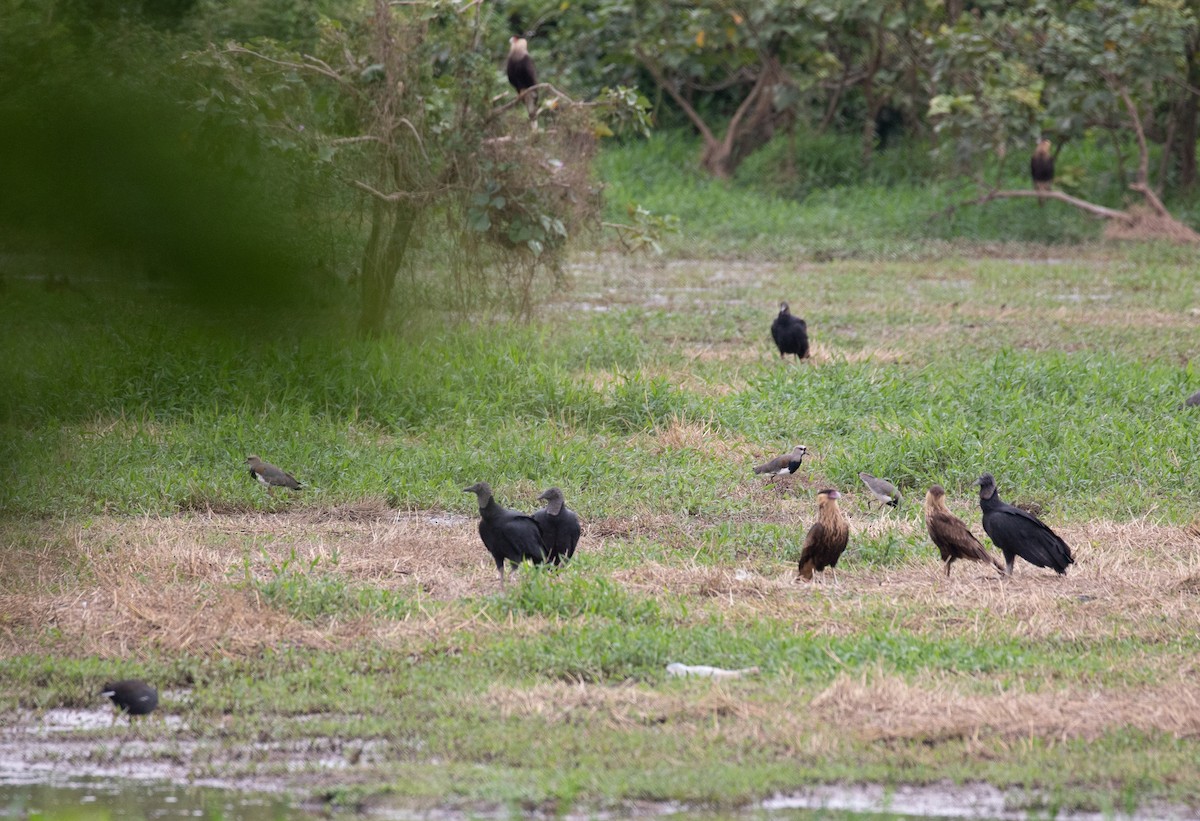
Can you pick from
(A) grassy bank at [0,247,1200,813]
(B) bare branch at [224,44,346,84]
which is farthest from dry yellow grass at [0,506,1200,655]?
(B) bare branch at [224,44,346,84]

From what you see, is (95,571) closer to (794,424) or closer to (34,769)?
(34,769)

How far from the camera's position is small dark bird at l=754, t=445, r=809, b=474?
24.8ft

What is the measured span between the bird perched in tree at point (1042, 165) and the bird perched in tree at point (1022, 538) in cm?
1201

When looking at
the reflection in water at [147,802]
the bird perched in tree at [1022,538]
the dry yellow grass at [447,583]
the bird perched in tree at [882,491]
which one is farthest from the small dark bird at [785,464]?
the reflection in water at [147,802]

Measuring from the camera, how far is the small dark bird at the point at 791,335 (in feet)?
34.8

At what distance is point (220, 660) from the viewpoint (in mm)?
4961

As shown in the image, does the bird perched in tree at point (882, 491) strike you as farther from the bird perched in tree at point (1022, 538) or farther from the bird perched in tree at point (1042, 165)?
the bird perched in tree at point (1042, 165)

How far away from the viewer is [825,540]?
592 cm

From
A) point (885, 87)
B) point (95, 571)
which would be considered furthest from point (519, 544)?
point (885, 87)

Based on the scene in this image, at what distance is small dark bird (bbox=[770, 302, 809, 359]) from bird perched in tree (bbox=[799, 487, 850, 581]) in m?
4.71

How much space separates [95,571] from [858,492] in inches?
151

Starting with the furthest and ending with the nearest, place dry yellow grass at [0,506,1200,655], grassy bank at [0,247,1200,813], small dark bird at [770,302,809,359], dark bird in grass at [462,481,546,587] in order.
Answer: small dark bird at [770,302,809,359] → dark bird in grass at [462,481,546,587] → dry yellow grass at [0,506,1200,655] → grassy bank at [0,247,1200,813]

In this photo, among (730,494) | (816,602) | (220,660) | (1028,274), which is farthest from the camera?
(1028,274)

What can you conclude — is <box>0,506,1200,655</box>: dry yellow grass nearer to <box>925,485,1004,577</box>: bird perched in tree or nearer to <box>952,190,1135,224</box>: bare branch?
<box>925,485,1004,577</box>: bird perched in tree
